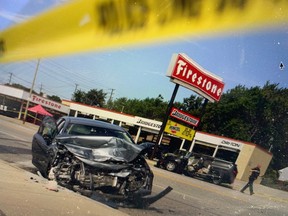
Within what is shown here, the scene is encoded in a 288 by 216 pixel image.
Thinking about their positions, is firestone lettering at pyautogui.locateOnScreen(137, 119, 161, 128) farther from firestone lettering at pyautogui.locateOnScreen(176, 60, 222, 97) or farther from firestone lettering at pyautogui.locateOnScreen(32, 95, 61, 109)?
firestone lettering at pyautogui.locateOnScreen(32, 95, 61, 109)

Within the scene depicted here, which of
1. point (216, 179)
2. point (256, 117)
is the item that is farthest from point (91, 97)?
point (256, 117)

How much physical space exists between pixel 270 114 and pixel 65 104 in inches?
53.2

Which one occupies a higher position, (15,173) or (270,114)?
(270,114)

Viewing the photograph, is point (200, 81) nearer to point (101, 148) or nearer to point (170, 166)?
point (170, 166)

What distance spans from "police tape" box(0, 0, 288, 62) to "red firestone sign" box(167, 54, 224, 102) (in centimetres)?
16

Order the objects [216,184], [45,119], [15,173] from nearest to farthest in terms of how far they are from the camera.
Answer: [216,184], [45,119], [15,173]

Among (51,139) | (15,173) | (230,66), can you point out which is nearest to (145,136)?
(230,66)

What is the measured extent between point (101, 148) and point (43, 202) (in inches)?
34.1

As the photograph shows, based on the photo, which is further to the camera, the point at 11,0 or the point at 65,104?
the point at 11,0

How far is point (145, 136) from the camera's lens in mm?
2027

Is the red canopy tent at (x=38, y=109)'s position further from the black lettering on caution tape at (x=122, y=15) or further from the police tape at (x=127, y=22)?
the black lettering on caution tape at (x=122, y=15)

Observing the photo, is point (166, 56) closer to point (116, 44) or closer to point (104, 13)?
point (116, 44)

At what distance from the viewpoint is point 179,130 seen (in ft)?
5.66

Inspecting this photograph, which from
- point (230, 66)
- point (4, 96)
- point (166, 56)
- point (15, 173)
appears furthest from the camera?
point (15, 173)
